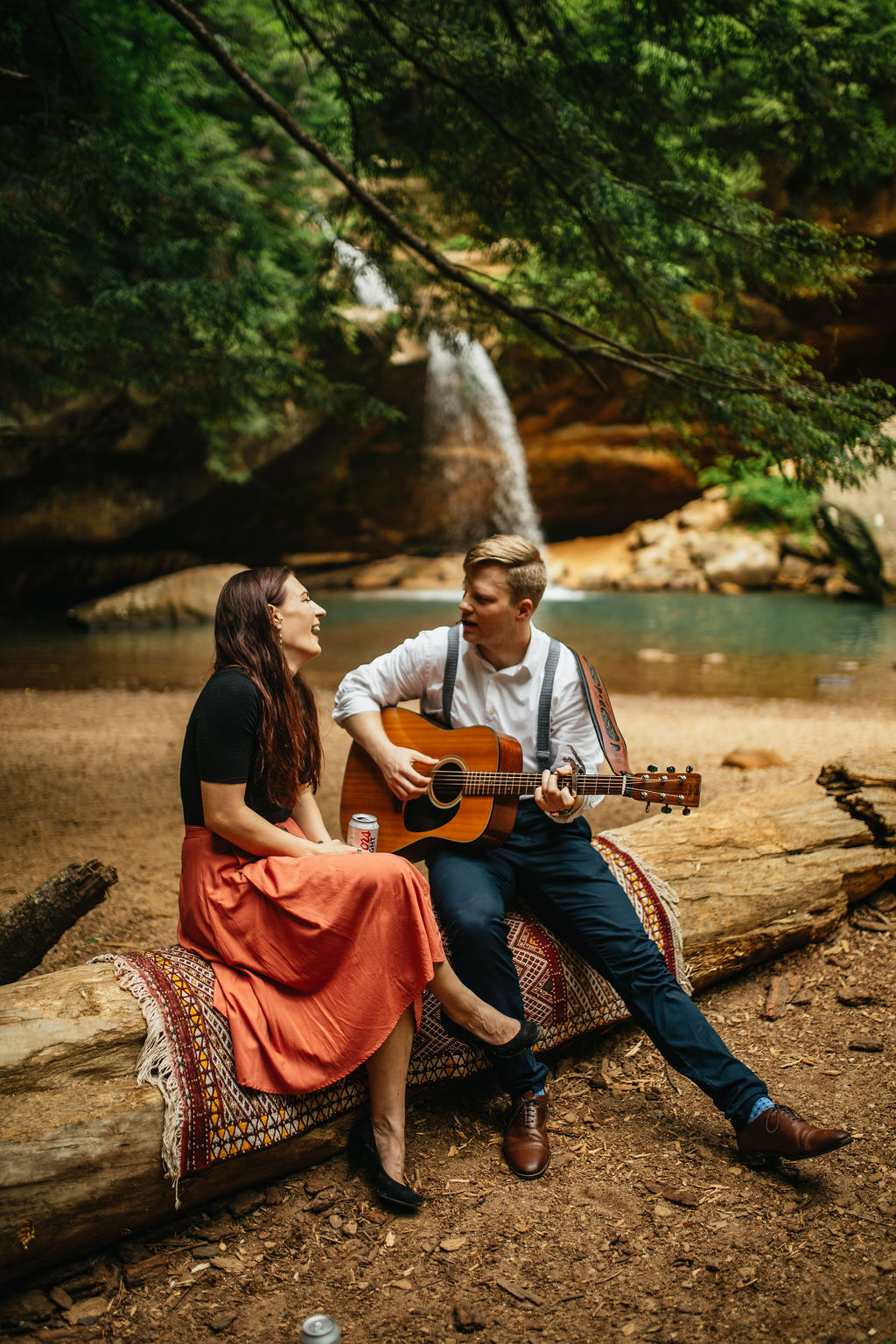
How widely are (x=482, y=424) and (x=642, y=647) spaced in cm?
982

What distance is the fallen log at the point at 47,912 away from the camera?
2668 millimetres

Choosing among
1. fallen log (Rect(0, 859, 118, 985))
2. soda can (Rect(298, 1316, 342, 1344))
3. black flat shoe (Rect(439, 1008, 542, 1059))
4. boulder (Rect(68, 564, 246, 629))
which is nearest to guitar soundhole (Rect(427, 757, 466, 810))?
black flat shoe (Rect(439, 1008, 542, 1059))

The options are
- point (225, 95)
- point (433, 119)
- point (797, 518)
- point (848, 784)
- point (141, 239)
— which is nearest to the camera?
point (848, 784)

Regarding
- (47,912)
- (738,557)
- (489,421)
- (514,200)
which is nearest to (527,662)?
(47,912)

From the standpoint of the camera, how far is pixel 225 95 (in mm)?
11625

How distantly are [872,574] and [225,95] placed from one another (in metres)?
12.9

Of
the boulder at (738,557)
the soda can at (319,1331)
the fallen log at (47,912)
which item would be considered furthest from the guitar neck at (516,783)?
the boulder at (738,557)

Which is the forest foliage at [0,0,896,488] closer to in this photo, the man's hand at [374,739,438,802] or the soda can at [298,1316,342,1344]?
the man's hand at [374,739,438,802]

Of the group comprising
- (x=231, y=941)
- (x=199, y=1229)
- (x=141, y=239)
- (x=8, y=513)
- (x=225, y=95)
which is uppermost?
(x=225, y=95)

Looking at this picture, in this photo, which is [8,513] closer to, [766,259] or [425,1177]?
[766,259]

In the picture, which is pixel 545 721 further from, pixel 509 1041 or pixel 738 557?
pixel 738 557

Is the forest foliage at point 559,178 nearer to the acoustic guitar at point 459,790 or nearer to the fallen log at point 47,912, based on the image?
the acoustic guitar at point 459,790

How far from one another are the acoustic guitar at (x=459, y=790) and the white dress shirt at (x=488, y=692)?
0.37 feet

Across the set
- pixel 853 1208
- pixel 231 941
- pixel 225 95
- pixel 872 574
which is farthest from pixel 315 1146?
pixel 872 574
